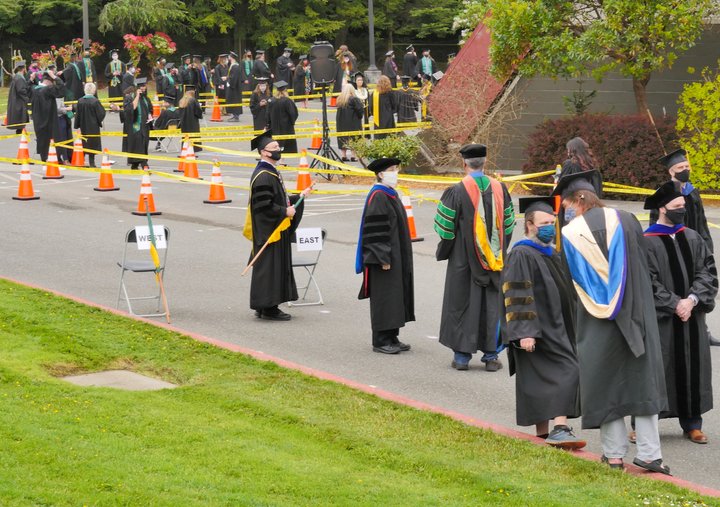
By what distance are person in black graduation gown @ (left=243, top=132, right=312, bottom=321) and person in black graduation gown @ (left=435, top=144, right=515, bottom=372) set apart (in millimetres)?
2290

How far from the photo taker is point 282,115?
96.7 ft

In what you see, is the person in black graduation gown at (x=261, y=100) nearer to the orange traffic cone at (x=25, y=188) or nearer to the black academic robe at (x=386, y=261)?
the orange traffic cone at (x=25, y=188)

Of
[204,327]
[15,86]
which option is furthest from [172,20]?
[204,327]

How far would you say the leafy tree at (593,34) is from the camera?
20406mm

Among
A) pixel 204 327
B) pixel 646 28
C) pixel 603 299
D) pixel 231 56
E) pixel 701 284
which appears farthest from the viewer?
pixel 231 56

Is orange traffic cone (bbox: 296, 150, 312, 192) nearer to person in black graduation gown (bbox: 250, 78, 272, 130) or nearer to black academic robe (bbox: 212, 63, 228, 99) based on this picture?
person in black graduation gown (bbox: 250, 78, 272, 130)

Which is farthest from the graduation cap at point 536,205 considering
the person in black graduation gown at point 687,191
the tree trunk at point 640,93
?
the tree trunk at point 640,93

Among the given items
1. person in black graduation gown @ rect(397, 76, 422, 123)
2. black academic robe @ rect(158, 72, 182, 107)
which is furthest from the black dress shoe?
black academic robe @ rect(158, 72, 182, 107)

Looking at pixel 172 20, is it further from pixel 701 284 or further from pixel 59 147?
pixel 701 284

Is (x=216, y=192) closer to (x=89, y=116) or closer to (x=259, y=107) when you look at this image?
(x=89, y=116)

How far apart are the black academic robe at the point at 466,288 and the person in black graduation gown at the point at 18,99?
2432 cm

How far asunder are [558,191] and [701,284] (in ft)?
3.82

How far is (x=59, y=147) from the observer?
29.0 metres

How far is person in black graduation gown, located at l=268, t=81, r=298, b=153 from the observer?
1154 inches
